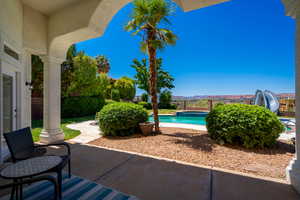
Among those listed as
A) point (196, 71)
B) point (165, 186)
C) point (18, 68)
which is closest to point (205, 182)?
point (165, 186)

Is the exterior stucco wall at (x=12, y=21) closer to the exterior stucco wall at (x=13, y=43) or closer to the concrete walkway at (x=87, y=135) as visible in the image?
the exterior stucco wall at (x=13, y=43)

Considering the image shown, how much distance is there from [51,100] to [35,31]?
2124mm

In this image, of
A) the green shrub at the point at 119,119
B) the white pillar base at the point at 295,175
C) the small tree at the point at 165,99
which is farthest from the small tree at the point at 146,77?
the white pillar base at the point at 295,175

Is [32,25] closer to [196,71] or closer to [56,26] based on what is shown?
[56,26]

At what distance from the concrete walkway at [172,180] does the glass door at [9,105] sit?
79.0 inches

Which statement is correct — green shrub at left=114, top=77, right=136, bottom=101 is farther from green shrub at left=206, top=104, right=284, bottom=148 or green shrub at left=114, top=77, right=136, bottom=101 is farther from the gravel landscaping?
green shrub at left=206, top=104, right=284, bottom=148

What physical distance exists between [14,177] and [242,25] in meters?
15.3

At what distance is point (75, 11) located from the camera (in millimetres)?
3533

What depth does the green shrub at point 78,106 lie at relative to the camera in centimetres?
1105

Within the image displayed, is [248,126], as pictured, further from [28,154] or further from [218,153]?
[28,154]

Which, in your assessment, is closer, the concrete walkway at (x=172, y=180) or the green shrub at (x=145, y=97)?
the concrete walkway at (x=172, y=180)

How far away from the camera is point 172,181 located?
2307 millimetres

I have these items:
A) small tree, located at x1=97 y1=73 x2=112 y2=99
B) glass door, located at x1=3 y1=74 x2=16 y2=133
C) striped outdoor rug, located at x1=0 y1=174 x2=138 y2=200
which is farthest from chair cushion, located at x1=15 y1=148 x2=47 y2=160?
small tree, located at x1=97 y1=73 x2=112 y2=99

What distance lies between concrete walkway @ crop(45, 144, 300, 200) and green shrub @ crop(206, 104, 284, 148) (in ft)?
5.05
